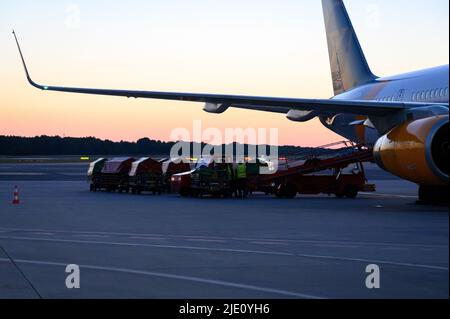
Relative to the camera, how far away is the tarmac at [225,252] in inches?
390

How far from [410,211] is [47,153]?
145m

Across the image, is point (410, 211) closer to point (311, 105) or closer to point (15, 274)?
point (311, 105)

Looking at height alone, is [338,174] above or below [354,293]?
above

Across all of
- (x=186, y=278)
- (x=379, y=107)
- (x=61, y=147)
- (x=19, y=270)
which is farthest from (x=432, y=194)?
(x=61, y=147)

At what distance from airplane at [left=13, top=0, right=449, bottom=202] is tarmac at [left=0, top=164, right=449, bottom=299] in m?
1.48

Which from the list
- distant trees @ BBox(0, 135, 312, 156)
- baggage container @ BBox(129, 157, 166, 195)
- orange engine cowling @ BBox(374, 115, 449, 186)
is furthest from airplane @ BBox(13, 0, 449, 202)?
distant trees @ BBox(0, 135, 312, 156)

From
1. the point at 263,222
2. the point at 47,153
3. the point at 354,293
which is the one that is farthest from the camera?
the point at 47,153

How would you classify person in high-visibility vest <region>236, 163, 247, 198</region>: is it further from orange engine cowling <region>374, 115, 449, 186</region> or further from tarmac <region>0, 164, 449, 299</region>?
orange engine cowling <region>374, 115, 449, 186</region>

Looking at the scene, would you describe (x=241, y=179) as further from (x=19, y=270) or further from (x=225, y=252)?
(x=19, y=270)

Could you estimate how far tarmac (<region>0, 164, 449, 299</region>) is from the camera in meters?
9.90

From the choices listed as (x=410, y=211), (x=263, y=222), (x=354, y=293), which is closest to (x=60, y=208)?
(x=263, y=222)
